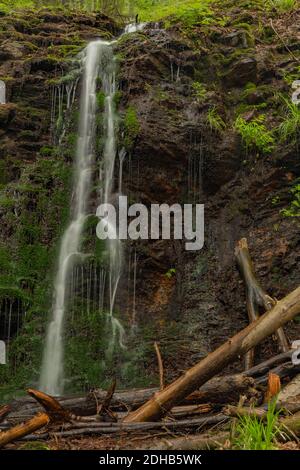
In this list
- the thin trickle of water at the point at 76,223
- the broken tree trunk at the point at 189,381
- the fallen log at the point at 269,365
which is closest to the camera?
the broken tree trunk at the point at 189,381

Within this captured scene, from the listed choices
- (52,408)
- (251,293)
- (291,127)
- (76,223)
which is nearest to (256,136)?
(291,127)

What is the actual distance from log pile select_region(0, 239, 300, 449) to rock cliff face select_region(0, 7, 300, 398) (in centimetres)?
269

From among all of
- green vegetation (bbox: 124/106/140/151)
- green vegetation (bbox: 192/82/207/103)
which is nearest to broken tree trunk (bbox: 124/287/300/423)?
green vegetation (bbox: 124/106/140/151)

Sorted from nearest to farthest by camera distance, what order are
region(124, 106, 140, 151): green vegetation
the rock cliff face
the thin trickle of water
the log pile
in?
1. the log pile
2. the thin trickle of water
3. the rock cliff face
4. region(124, 106, 140, 151): green vegetation

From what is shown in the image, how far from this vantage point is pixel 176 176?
9.30 meters

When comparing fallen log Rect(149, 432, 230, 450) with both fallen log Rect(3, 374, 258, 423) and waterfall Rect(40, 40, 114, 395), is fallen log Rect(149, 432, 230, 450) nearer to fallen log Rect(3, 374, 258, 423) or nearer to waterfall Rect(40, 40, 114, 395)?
fallen log Rect(3, 374, 258, 423)

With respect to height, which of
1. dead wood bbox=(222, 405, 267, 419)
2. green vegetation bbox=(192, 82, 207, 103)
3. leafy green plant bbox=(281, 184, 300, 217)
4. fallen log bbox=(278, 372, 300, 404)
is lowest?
dead wood bbox=(222, 405, 267, 419)

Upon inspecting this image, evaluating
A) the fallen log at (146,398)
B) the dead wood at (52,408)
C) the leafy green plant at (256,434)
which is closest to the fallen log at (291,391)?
the fallen log at (146,398)

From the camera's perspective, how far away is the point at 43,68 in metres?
11.1

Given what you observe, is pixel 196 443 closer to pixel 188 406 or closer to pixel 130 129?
pixel 188 406

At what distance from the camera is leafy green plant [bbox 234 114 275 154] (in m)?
9.16

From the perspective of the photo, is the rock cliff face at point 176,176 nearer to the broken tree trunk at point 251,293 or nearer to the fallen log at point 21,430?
the broken tree trunk at point 251,293

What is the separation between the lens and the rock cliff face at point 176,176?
26.5 feet

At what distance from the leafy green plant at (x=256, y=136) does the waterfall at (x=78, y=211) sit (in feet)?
8.60
